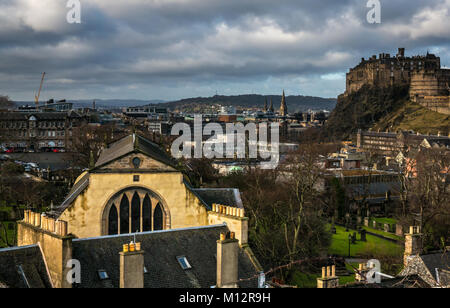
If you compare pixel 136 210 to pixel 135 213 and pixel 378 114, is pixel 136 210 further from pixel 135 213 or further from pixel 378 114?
pixel 378 114

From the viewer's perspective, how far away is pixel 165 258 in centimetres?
1938

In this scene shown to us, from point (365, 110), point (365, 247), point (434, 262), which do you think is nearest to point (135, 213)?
point (434, 262)

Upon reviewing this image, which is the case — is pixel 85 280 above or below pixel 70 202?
below

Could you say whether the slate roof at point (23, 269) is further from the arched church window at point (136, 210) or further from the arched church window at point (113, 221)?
the arched church window at point (136, 210)

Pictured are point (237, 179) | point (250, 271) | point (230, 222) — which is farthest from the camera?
point (237, 179)

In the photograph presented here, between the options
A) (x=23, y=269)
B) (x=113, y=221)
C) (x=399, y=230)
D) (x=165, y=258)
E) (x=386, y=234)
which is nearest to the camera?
(x=23, y=269)

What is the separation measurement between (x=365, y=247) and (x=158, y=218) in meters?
25.9

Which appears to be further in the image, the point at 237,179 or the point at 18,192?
the point at 237,179

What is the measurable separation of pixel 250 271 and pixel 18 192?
32914 mm

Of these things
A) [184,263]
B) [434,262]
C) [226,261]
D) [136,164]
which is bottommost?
[434,262]

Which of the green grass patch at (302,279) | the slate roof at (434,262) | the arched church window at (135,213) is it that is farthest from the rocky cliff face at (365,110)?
the arched church window at (135,213)
